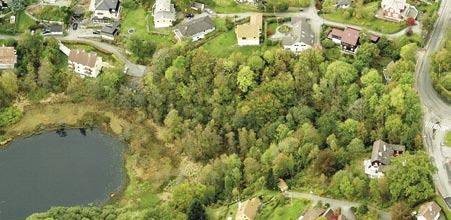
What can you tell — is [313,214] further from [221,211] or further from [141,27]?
[141,27]

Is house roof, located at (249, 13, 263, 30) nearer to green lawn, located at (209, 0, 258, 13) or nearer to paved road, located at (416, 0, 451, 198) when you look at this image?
green lawn, located at (209, 0, 258, 13)

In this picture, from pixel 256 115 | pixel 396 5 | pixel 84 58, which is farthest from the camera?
pixel 84 58

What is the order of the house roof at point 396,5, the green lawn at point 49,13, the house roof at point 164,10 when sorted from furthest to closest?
1. the green lawn at point 49,13
2. the house roof at point 164,10
3. the house roof at point 396,5

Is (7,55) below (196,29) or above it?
below

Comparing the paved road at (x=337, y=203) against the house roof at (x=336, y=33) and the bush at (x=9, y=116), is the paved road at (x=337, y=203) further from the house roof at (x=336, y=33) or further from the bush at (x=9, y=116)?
the bush at (x=9, y=116)

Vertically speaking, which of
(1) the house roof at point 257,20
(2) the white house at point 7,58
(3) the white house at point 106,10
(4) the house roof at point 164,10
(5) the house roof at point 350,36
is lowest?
(2) the white house at point 7,58

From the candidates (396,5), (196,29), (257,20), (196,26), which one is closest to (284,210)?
(257,20)

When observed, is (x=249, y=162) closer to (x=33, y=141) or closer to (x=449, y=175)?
→ (x=449, y=175)

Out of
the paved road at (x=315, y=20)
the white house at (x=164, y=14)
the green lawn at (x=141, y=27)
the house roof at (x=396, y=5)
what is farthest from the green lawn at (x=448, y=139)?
the white house at (x=164, y=14)
